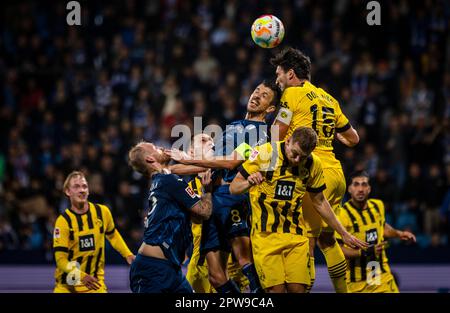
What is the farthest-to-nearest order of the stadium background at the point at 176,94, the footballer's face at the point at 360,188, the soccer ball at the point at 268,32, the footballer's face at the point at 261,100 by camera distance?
the stadium background at the point at 176,94 → the footballer's face at the point at 360,188 → the soccer ball at the point at 268,32 → the footballer's face at the point at 261,100

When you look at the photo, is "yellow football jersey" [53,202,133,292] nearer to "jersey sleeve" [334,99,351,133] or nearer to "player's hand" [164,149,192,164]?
"player's hand" [164,149,192,164]

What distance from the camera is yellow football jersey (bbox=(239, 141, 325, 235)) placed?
24.4 feet

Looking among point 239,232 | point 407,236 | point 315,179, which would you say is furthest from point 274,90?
point 407,236

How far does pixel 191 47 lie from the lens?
1686cm

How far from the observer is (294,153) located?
7305 millimetres

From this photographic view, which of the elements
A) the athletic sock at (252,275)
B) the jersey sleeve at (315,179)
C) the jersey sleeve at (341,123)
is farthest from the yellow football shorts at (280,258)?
the jersey sleeve at (341,123)

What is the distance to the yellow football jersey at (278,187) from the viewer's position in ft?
24.4

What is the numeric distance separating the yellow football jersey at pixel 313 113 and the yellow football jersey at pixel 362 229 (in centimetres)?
135

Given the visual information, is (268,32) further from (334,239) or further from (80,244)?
(80,244)

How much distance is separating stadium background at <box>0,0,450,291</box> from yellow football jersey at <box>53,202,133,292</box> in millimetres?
3302

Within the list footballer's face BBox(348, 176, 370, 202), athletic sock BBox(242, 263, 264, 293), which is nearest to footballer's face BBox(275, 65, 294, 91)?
footballer's face BBox(348, 176, 370, 202)

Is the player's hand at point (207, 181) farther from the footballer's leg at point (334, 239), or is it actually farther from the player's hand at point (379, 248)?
the player's hand at point (379, 248)

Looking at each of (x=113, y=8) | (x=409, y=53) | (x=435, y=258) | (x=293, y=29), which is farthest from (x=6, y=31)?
(x=435, y=258)
